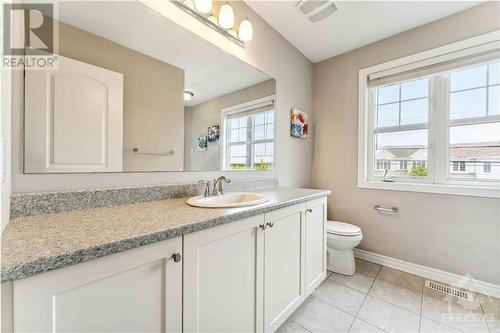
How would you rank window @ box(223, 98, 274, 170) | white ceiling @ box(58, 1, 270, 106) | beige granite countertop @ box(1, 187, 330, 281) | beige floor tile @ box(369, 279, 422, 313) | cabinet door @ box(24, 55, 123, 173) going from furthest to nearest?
window @ box(223, 98, 274, 170), beige floor tile @ box(369, 279, 422, 313), white ceiling @ box(58, 1, 270, 106), cabinet door @ box(24, 55, 123, 173), beige granite countertop @ box(1, 187, 330, 281)

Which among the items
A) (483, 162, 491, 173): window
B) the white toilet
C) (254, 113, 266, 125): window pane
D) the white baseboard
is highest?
(254, 113, 266, 125): window pane

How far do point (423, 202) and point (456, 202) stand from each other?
23 centimetres

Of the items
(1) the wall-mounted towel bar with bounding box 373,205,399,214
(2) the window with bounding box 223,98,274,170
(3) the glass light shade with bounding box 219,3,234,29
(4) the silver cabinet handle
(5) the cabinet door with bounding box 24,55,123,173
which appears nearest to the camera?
(4) the silver cabinet handle

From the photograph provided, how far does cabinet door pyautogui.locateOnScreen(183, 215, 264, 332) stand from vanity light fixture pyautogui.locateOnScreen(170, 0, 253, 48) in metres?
1.36

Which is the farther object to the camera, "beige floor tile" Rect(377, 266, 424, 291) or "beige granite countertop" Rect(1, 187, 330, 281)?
"beige floor tile" Rect(377, 266, 424, 291)

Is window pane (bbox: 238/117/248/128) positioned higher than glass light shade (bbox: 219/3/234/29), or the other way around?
glass light shade (bbox: 219/3/234/29)

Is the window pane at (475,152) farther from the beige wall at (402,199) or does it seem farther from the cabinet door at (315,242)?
the cabinet door at (315,242)

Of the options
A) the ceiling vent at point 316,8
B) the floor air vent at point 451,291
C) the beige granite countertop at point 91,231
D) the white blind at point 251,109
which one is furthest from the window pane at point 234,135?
the floor air vent at point 451,291

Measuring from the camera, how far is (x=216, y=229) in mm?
892

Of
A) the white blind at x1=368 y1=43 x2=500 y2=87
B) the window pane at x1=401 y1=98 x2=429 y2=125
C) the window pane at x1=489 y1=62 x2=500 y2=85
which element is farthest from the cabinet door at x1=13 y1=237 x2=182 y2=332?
the window pane at x1=489 y1=62 x2=500 y2=85

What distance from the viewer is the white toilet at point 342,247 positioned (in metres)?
1.94

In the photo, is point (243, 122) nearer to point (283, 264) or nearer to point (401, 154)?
point (283, 264)

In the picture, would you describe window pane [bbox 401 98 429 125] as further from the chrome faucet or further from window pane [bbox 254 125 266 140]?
the chrome faucet

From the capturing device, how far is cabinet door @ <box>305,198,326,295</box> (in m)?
1.51
